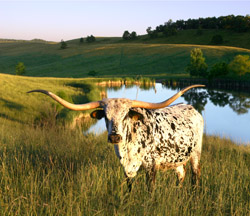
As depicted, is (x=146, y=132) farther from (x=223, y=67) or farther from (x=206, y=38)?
(x=206, y=38)

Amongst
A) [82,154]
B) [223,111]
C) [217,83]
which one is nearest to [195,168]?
[82,154]

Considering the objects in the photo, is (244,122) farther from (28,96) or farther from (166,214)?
(166,214)

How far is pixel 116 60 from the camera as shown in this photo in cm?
8481

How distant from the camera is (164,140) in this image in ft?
14.9

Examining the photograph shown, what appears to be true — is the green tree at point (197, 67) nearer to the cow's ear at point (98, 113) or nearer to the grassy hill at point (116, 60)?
the grassy hill at point (116, 60)

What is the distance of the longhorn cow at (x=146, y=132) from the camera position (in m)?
3.78

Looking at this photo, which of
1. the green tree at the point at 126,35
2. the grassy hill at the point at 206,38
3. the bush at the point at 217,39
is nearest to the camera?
the grassy hill at the point at 206,38

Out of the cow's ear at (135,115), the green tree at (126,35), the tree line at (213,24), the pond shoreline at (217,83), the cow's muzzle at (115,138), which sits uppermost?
the tree line at (213,24)

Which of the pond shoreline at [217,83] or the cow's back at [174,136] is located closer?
the cow's back at [174,136]

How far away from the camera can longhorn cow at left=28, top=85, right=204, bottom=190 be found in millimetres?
3781

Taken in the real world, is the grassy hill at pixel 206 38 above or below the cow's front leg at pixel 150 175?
above

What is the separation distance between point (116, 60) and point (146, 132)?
8209cm

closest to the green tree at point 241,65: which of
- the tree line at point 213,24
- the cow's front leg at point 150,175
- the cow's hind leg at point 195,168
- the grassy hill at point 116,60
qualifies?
the grassy hill at point 116,60

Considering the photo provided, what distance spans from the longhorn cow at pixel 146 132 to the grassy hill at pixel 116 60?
56944 millimetres
